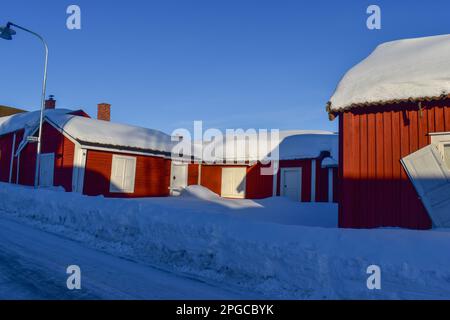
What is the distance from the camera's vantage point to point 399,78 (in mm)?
8523

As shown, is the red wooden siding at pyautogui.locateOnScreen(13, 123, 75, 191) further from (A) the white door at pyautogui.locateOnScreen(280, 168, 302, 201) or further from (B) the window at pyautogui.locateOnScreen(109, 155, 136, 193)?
(A) the white door at pyautogui.locateOnScreen(280, 168, 302, 201)

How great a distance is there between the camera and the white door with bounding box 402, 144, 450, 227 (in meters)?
7.68

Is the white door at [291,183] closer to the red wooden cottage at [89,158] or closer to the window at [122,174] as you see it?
the red wooden cottage at [89,158]

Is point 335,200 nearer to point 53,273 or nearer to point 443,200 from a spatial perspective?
point 443,200

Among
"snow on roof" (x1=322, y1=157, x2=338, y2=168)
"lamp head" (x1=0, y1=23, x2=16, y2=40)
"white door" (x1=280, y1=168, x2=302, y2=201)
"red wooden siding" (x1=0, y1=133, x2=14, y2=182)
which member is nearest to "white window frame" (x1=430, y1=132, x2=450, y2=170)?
"snow on roof" (x1=322, y1=157, x2=338, y2=168)

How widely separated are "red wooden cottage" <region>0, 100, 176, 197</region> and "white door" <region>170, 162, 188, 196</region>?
22.3 inches

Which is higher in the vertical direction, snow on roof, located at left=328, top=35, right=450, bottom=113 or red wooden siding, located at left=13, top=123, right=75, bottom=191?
snow on roof, located at left=328, top=35, right=450, bottom=113

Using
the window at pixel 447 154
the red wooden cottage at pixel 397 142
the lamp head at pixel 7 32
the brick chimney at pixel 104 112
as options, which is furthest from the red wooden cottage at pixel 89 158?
the window at pixel 447 154

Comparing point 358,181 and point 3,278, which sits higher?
point 358,181

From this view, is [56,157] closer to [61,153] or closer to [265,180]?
[61,153]

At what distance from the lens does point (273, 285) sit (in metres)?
5.36

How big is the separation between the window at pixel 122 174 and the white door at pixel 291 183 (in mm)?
8456
